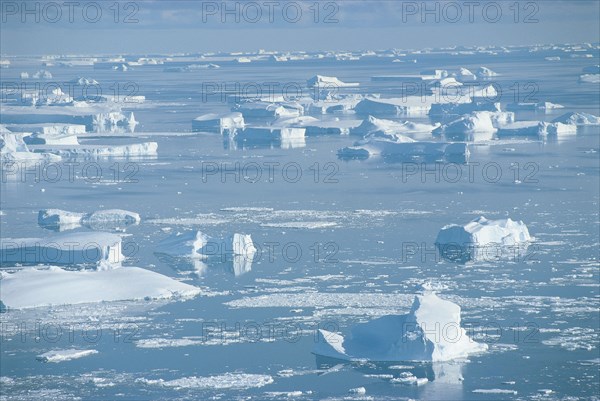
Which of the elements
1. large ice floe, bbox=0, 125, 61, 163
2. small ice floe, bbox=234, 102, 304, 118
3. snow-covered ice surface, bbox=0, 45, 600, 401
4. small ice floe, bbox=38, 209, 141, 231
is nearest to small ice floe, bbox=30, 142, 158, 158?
snow-covered ice surface, bbox=0, 45, 600, 401

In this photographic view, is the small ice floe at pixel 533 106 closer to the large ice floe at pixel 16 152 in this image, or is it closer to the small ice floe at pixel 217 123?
the small ice floe at pixel 217 123

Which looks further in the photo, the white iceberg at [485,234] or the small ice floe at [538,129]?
the small ice floe at [538,129]

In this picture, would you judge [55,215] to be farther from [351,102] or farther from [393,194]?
[351,102]

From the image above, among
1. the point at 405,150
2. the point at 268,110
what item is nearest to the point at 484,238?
the point at 405,150

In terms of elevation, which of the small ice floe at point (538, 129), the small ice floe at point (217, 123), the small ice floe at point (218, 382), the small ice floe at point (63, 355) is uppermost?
the small ice floe at point (217, 123)

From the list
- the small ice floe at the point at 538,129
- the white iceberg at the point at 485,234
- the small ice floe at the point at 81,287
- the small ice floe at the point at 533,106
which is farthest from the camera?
the small ice floe at the point at 533,106

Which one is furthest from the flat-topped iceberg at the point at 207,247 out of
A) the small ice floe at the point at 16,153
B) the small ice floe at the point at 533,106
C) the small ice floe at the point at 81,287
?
the small ice floe at the point at 533,106

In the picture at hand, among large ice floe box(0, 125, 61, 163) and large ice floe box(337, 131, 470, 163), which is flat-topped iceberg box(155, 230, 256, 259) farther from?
large ice floe box(0, 125, 61, 163)
